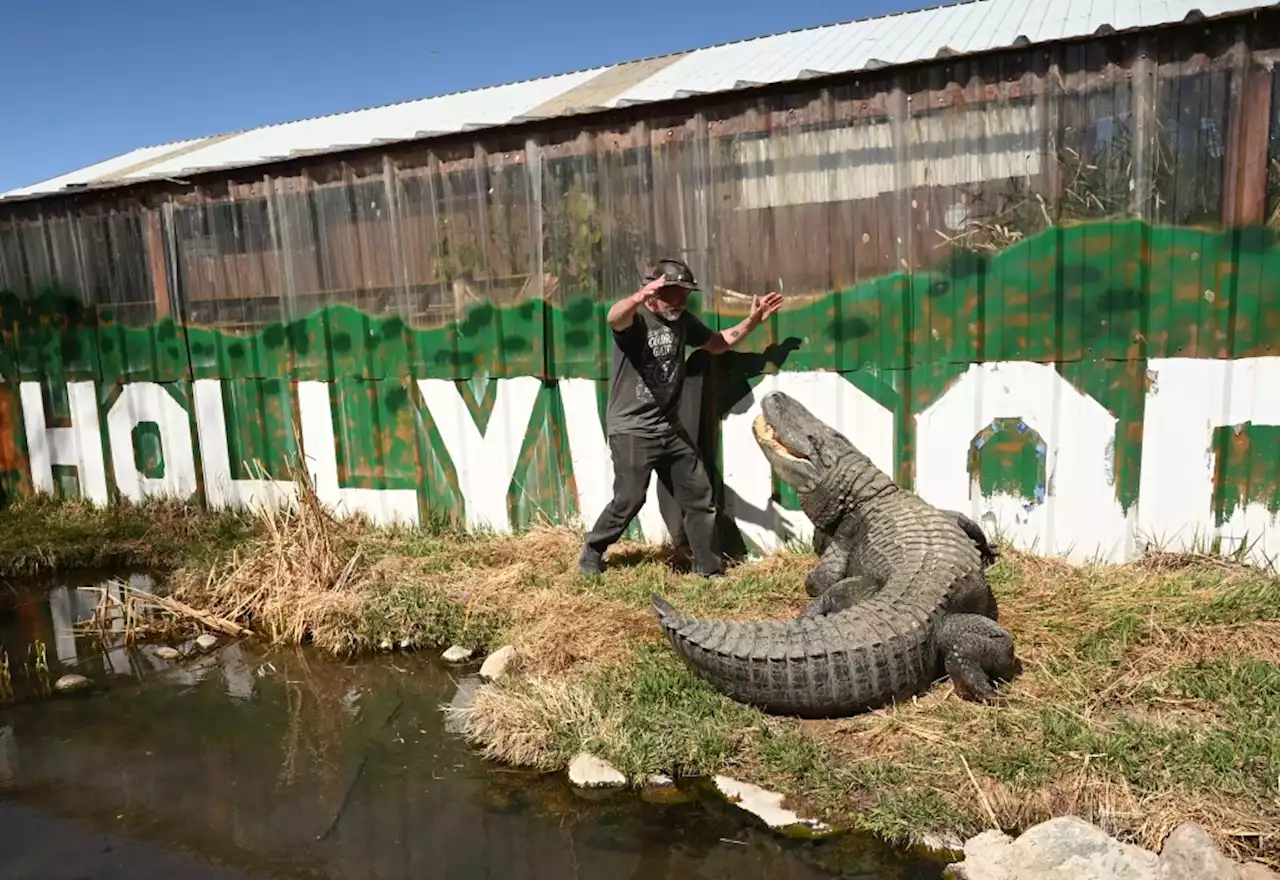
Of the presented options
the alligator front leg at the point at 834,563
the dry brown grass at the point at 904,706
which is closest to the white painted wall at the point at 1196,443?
the dry brown grass at the point at 904,706

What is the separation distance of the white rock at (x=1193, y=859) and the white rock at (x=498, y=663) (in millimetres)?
2864

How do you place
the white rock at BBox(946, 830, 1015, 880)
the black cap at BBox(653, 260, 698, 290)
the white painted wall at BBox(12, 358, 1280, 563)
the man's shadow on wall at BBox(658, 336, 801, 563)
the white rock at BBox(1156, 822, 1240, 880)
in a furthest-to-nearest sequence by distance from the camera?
the man's shadow on wall at BBox(658, 336, 801, 563)
the black cap at BBox(653, 260, 698, 290)
the white painted wall at BBox(12, 358, 1280, 563)
the white rock at BBox(946, 830, 1015, 880)
the white rock at BBox(1156, 822, 1240, 880)

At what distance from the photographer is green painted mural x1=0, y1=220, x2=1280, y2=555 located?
448 centimetres

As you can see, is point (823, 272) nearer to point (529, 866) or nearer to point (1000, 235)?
point (1000, 235)

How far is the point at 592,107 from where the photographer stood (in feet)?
17.8

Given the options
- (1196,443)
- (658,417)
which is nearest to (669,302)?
(658,417)

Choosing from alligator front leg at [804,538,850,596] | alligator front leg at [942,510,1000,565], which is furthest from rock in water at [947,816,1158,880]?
alligator front leg at [942,510,1000,565]

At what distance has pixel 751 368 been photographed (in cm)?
537

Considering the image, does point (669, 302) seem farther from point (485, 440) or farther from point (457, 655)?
point (457, 655)

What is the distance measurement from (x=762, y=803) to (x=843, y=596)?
1313 millimetres

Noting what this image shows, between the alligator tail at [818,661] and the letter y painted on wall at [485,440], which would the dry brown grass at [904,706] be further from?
the letter y painted on wall at [485,440]

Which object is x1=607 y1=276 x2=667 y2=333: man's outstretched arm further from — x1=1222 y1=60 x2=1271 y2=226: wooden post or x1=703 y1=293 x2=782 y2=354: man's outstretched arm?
x1=1222 y1=60 x2=1271 y2=226: wooden post

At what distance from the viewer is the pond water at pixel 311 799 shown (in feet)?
9.77

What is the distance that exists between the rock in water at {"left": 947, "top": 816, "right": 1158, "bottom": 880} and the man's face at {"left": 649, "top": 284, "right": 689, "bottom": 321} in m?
3.25
